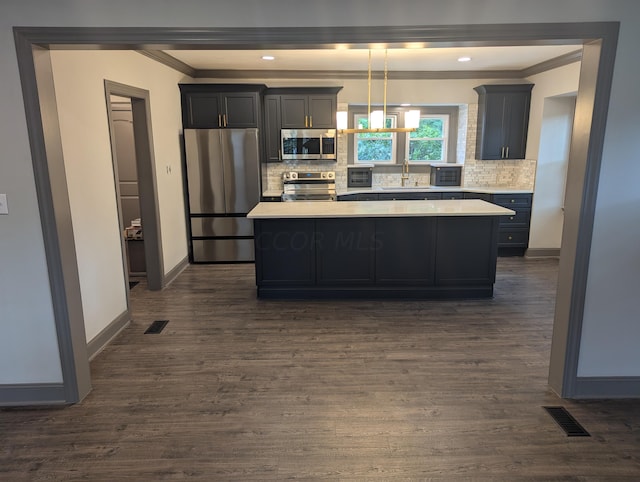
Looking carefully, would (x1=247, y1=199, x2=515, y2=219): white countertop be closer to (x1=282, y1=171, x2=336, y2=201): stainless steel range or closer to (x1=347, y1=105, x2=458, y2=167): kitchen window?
(x1=282, y1=171, x2=336, y2=201): stainless steel range

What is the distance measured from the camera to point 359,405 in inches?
99.7

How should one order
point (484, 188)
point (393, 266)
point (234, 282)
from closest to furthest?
point (393, 266)
point (234, 282)
point (484, 188)

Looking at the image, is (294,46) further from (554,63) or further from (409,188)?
(554,63)

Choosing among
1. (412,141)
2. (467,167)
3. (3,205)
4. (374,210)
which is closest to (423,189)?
(467,167)

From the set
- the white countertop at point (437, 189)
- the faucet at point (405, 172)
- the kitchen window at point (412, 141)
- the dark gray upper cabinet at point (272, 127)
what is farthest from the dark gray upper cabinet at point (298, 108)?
the faucet at point (405, 172)

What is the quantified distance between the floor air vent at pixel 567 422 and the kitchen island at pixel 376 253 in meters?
1.92

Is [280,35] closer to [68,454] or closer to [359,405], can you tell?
[359,405]

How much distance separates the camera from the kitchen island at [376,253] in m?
4.20

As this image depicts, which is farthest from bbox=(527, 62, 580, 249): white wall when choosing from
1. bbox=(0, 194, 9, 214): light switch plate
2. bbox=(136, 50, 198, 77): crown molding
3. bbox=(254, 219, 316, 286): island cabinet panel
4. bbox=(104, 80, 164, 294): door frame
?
bbox=(0, 194, 9, 214): light switch plate

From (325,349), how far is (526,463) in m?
1.56

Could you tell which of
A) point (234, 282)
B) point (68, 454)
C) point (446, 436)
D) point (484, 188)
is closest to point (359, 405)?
point (446, 436)

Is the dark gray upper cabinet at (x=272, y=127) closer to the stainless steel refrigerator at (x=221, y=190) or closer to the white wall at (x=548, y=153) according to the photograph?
the stainless steel refrigerator at (x=221, y=190)

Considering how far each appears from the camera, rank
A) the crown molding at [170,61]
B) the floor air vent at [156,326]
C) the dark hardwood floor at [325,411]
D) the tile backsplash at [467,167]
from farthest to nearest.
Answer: the tile backsplash at [467,167] < the crown molding at [170,61] < the floor air vent at [156,326] < the dark hardwood floor at [325,411]

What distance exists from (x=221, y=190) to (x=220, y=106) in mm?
1099
